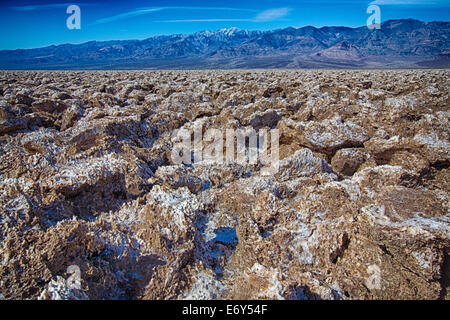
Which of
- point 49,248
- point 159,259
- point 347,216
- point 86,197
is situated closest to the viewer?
point 49,248

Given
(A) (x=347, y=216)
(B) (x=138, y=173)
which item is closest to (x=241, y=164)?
(B) (x=138, y=173)

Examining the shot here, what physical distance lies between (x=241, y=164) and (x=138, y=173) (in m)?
1.42

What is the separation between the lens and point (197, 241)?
2.03 meters

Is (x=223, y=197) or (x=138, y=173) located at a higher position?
(x=138, y=173)

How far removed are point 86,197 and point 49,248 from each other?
2.87 feet

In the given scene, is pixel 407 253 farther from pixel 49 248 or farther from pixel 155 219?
Result: pixel 49 248

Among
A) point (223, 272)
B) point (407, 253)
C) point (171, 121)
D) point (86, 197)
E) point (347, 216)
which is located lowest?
point (223, 272)

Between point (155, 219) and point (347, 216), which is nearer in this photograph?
point (155, 219)

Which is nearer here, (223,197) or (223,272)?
(223,272)

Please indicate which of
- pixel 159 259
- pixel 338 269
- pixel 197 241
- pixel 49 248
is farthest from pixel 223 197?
pixel 49 248

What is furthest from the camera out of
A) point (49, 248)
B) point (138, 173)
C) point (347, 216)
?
point (138, 173)

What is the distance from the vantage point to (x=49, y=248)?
1.63 m
